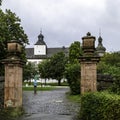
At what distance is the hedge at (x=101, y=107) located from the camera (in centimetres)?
939

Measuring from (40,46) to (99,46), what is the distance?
21653 millimetres

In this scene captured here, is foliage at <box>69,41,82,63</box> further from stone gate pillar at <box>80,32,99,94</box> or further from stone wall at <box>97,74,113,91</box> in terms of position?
stone gate pillar at <box>80,32,99,94</box>

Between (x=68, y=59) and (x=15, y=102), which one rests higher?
(x=68, y=59)

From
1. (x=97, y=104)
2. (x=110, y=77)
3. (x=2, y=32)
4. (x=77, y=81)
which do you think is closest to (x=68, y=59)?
(x=2, y=32)

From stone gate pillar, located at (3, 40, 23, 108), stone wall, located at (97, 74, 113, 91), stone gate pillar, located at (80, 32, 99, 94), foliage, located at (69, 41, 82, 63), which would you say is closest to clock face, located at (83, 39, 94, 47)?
stone gate pillar, located at (80, 32, 99, 94)

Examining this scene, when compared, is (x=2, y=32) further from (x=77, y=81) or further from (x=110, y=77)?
(x=110, y=77)

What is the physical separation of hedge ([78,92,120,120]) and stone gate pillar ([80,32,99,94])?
2.54m

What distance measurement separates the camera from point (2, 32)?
34250 millimetres

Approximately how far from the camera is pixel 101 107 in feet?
34.4

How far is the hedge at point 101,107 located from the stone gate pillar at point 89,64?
2538 millimetres

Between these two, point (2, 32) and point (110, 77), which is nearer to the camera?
point (110, 77)

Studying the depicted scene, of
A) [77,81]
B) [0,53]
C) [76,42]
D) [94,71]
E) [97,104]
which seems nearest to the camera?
[97,104]

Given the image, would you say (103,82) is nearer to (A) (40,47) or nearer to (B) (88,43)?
(B) (88,43)

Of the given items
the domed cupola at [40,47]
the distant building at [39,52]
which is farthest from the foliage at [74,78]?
the domed cupola at [40,47]
